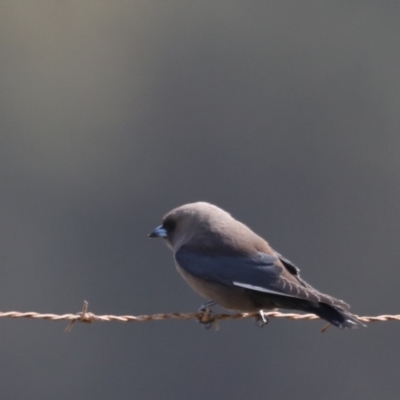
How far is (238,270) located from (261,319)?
1.41 feet

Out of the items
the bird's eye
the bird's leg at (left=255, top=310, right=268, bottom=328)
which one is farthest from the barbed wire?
the bird's eye

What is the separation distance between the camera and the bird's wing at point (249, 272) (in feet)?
28.9

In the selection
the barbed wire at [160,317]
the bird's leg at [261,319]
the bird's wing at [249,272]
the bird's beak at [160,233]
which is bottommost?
the barbed wire at [160,317]

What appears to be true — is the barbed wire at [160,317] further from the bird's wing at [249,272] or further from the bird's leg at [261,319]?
the bird's wing at [249,272]

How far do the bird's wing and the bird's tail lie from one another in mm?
125

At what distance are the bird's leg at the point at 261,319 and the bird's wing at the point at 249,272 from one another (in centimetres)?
30

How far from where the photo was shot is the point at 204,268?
9.32 metres

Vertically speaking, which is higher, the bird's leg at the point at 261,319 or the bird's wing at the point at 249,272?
the bird's wing at the point at 249,272

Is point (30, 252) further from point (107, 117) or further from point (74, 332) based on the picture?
point (107, 117)

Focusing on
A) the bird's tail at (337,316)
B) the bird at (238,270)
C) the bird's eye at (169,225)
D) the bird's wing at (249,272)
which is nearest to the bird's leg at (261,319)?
the bird at (238,270)

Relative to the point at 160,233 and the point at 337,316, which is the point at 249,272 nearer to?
the point at 337,316

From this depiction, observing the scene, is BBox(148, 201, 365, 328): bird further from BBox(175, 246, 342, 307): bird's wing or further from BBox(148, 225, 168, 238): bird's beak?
BBox(148, 225, 168, 238): bird's beak

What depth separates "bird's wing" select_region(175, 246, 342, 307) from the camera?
8.80 metres

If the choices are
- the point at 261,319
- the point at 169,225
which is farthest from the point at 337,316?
the point at 169,225
